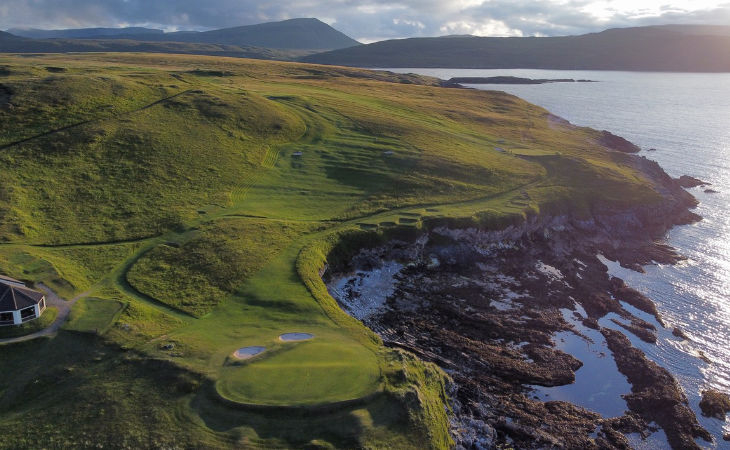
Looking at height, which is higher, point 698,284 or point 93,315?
point 93,315

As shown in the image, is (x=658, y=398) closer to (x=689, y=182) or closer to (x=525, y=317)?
(x=525, y=317)

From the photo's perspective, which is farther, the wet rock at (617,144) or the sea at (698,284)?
the wet rock at (617,144)

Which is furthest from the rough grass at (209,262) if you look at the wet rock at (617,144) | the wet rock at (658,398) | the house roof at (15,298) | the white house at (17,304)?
the wet rock at (617,144)

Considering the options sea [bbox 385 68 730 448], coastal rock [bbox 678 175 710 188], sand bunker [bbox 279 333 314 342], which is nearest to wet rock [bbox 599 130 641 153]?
sea [bbox 385 68 730 448]

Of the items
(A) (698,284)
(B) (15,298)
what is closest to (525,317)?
(A) (698,284)

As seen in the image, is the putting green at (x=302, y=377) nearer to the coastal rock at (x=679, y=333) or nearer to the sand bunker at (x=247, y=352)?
the sand bunker at (x=247, y=352)

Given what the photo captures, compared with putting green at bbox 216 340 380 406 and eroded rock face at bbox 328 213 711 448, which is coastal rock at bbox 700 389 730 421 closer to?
eroded rock face at bbox 328 213 711 448
